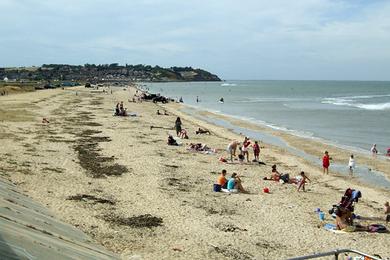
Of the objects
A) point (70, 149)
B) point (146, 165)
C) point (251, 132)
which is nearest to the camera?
point (146, 165)

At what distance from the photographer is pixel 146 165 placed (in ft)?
70.1

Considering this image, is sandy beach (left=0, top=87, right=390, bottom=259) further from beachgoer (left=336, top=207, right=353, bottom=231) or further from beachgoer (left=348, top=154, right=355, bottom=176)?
beachgoer (left=348, top=154, right=355, bottom=176)

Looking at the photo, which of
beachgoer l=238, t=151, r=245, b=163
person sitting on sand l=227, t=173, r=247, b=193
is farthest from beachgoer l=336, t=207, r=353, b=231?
beachgoer l=238, t=151, r=245, b=163

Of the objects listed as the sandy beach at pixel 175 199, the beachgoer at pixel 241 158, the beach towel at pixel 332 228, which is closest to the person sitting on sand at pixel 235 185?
the sandy beach at pixel 175 199

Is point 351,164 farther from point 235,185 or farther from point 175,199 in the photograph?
point 175,199

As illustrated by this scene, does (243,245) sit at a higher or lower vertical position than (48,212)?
lower

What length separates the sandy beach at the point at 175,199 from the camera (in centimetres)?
1197

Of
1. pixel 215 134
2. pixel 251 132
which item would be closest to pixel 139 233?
pixel 215 134

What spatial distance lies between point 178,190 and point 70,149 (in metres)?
9.09

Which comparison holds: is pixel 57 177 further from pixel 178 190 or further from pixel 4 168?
pixel 178 190

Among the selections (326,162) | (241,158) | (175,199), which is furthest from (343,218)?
(241,158)

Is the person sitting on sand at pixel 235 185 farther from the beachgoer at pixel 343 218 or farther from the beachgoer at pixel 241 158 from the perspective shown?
the beachgoer at pixel 241 158

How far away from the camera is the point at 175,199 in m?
15.9

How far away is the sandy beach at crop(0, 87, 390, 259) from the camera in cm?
1197
